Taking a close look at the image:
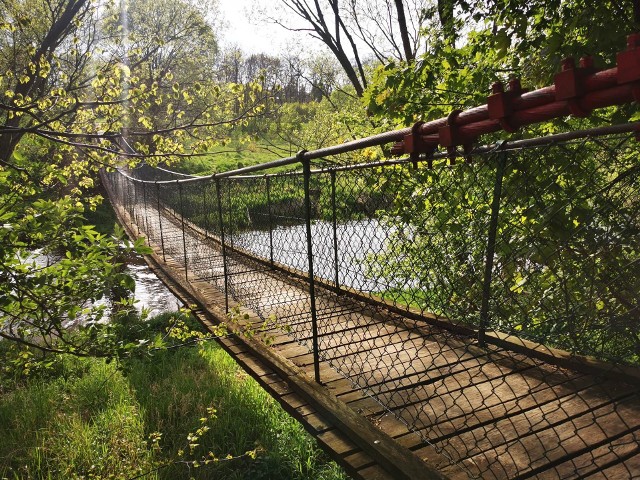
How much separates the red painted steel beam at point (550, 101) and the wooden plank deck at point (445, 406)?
35.1 inches

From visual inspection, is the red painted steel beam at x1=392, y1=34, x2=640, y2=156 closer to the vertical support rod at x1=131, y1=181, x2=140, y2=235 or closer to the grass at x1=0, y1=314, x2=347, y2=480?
the grass at x1=0, y1=314, x2=347, y2=480

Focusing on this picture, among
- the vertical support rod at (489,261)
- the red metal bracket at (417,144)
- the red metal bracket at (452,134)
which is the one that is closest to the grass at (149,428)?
the vertical support rod at (489,261)

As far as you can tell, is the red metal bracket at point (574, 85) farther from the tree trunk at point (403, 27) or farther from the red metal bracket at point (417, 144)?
the tree trunk at point (403, 27)

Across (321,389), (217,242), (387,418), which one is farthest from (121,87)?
(387,418)

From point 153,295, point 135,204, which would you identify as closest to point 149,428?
point 135,204

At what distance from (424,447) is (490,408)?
1.07ft

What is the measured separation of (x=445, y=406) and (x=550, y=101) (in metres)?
1.15

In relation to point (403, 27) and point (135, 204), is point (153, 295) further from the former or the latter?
point (403, 27)

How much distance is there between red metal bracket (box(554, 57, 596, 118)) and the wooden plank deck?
0.98m

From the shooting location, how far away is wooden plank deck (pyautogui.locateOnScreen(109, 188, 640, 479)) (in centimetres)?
139

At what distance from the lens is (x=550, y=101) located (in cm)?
99

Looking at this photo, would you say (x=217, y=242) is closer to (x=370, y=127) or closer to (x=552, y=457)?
(x=370, y=127)

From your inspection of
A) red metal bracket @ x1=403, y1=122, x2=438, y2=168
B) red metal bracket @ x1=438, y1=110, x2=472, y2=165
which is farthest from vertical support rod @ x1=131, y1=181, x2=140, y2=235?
red metal bracket @ x1=438, y1=110, x2=472, y2=165

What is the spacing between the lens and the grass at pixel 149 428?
372cm
